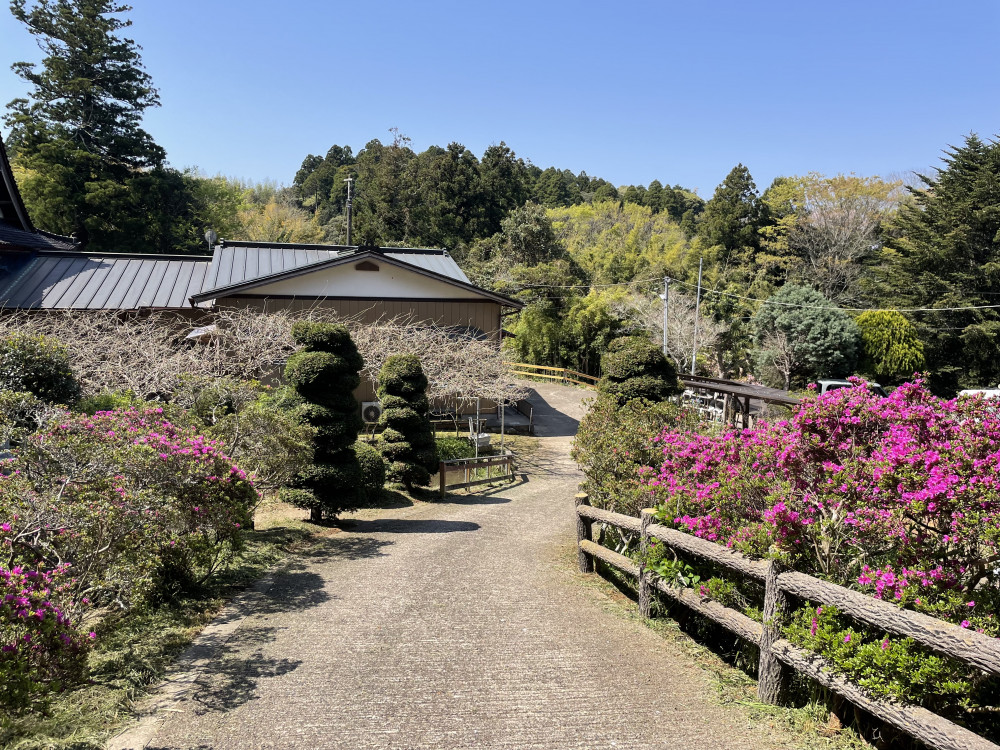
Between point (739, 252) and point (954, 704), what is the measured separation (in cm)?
4349

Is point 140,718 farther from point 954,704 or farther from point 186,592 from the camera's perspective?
point 954,704

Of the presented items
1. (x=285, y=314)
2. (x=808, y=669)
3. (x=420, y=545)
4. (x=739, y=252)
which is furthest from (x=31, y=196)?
(x=739, y=252)

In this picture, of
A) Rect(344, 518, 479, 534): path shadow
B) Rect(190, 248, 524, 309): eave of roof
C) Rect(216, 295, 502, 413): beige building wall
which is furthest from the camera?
Rect(216, 295, 502, 413): beige building wall

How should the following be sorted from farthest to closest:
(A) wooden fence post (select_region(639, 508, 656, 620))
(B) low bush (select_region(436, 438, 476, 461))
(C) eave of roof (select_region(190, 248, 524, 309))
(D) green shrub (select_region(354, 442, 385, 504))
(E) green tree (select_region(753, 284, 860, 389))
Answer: (E) green tree (select_region(753, 284, 860, 389)) < (C) eave of roof (select_region(190, 248, 524, 309)) < (B) low bush (select_region(436, 438, 476, 461)) < (D) green shrub (select_region(354, 442, 385, 504)) < (A) wooden fence post (select_region(639, 508, 656, 620))

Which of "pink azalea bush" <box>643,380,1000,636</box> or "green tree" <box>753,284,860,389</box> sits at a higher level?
"green tree" <box>753,284,860,389</box>

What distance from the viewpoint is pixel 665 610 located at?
591 centimetres

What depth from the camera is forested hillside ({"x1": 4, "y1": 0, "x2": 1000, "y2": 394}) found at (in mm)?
31094

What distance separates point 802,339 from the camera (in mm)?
30625

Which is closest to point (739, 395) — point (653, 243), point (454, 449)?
point (454, 449)

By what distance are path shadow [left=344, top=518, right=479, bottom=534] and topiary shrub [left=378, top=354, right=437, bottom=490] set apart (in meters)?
2.40

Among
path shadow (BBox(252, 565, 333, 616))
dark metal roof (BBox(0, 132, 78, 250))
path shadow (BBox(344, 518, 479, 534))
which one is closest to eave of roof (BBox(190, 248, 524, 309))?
dark metal roof (BBox(0, 132, 78, 250))

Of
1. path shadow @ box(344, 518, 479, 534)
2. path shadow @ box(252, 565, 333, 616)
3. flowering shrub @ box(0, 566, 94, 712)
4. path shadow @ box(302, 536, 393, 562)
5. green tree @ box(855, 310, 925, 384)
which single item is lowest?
path shadow @ box(344, 518, 479, 534)

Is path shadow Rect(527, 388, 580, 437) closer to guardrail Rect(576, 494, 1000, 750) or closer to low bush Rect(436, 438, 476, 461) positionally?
low bush Rect(436, 438, 476, 461)

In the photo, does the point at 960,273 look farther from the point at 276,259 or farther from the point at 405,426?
the point at 276,259
